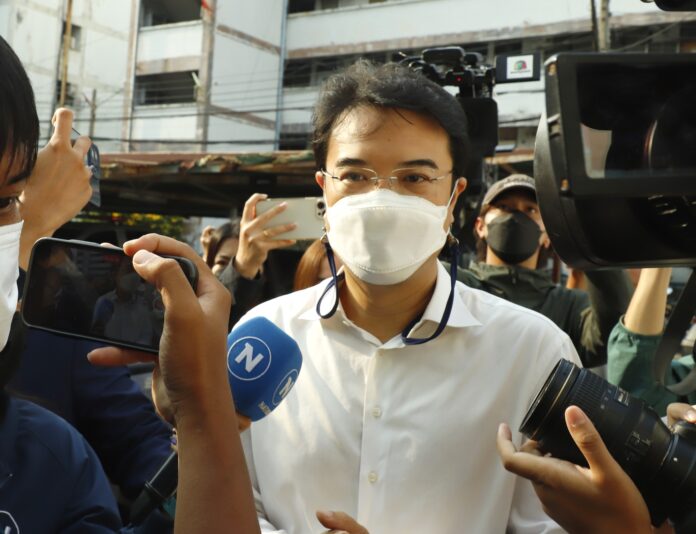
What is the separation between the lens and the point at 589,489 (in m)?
1.06

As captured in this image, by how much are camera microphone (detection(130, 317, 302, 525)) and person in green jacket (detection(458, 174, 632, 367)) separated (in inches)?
54.2

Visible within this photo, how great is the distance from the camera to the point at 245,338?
133cm

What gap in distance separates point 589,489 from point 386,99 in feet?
3.23

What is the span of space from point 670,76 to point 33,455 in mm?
1149

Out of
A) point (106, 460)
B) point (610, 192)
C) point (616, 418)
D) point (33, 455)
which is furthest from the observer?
point (106, 460)

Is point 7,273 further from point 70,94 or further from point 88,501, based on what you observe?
point 70,94

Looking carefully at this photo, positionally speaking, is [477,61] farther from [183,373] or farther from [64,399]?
[183,373]

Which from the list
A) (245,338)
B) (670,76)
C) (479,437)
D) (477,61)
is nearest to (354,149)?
(245,338)

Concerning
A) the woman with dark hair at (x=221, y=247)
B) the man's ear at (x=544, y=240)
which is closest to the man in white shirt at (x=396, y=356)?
the man's ear at (x=544, y=240)

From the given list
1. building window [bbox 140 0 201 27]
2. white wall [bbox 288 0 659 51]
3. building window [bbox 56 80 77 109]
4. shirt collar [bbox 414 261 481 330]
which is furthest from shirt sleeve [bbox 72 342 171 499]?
building window [bbox 56 80 77 109]

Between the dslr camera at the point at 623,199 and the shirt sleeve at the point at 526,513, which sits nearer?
the dslr camera at the point at 623,199

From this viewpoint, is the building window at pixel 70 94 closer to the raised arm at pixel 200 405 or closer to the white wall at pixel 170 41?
the white wall at pixel 170 41

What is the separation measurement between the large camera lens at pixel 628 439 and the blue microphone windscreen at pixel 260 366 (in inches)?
16.4

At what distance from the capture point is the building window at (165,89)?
68.2 ft
